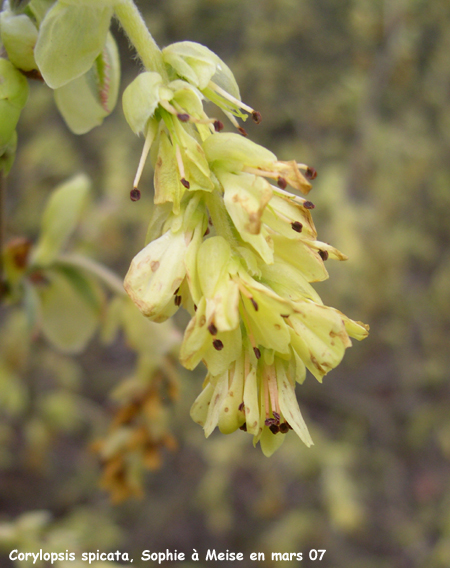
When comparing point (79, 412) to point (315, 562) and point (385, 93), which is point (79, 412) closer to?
point (315, 562)

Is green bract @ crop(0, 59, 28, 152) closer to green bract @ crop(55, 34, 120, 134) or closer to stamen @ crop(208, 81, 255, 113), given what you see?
green bract @ crop(55, 34, 120, 134)

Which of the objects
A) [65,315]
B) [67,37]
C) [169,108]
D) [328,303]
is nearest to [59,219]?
[65,315]

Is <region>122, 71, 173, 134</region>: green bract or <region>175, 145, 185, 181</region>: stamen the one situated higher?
<region>122, 71, 173, 134</region>: green bract

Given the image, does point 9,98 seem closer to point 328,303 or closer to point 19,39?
point 19,39

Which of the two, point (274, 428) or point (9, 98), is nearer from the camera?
point (274, 428)

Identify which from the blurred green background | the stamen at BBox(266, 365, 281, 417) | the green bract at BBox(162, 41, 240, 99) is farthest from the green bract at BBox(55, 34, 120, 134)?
Answer: the blurred green background

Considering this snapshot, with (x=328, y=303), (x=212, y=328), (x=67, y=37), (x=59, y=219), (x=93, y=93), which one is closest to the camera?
(x=212, y=328)
